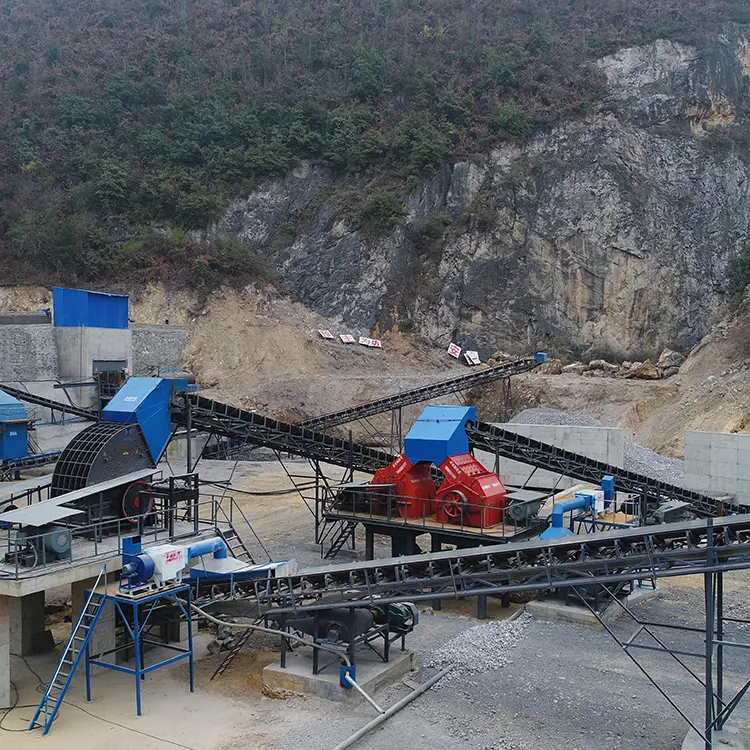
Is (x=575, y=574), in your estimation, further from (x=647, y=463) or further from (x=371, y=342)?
(x=371, y=342)

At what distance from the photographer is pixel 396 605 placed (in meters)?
12.5

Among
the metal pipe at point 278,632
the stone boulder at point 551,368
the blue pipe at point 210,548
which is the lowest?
the stone boulder at point 551,368

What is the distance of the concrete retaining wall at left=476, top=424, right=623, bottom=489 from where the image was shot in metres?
24.9

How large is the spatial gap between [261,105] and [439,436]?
1810 inches

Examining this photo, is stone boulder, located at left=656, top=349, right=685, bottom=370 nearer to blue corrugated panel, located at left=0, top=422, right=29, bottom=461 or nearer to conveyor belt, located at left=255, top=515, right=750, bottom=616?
blue corrugated panel, located at left=0, top=422, right=29, bottom=461

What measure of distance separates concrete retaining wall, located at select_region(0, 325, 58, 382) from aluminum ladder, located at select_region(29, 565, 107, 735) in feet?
77.0

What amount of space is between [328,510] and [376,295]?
30596 mm

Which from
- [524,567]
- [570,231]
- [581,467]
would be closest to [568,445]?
[581,467]

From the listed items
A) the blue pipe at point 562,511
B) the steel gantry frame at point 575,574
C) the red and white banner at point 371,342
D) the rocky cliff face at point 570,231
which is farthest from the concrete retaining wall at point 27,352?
the blue pipe at point 562,511

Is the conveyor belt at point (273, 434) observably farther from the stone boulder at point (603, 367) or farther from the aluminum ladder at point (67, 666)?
the stone boulder at point (603, 367)

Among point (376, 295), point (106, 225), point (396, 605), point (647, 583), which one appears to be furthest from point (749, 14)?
point (396, 605)

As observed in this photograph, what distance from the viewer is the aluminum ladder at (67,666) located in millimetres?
10711

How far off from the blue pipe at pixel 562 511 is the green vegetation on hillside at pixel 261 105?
3370 cm

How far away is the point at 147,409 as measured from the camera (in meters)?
15.0
